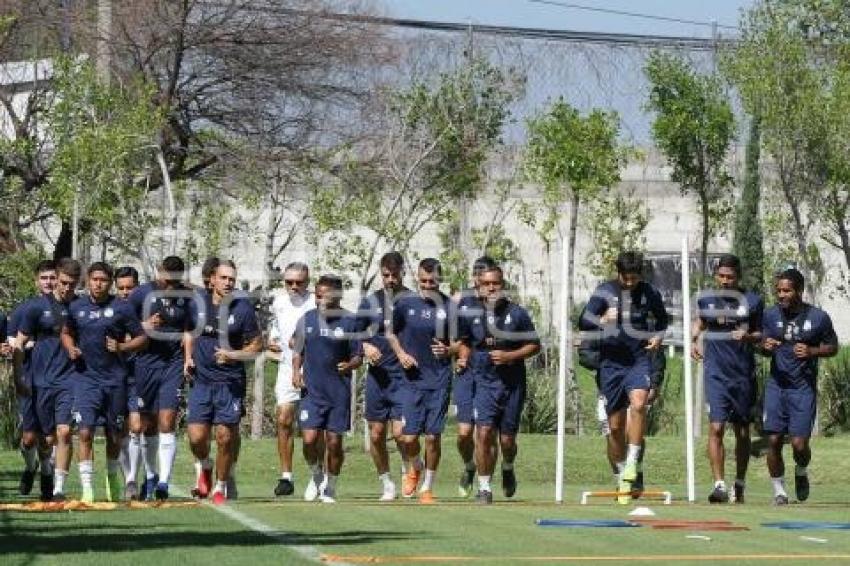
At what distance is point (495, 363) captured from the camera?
841 inches

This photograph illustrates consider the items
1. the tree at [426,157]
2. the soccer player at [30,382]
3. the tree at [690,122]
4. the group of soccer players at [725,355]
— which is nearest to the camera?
the group of soccer players at [725,355]

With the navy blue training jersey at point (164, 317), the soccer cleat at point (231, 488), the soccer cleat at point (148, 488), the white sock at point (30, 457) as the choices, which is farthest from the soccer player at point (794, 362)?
the white sock at point (30, 457)

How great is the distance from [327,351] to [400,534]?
Result: 18.6 feet

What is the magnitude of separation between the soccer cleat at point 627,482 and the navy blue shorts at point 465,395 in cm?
178

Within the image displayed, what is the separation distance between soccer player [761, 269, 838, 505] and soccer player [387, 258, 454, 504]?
9.53 ft

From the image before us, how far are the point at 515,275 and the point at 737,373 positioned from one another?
19.1 metres

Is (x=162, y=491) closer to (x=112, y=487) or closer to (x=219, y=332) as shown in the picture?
(x=112, y=487)

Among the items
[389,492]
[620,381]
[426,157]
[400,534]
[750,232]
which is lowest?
[400,534]

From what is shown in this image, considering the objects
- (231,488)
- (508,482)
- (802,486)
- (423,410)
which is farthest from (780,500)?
(231,488)

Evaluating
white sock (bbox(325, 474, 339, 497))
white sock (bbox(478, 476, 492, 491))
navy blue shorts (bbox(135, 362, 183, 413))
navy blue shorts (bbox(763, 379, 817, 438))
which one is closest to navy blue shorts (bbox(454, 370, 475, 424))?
white sock (bbox(478, 476, 492, 491))

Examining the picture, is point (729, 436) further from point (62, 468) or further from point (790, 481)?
point (62, 468)

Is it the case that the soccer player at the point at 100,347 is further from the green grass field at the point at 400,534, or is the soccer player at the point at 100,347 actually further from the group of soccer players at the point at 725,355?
the group of soccer players at the point at 725,355

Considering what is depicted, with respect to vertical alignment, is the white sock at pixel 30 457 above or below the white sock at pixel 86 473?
above

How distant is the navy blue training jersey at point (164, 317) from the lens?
2095 centimetres
